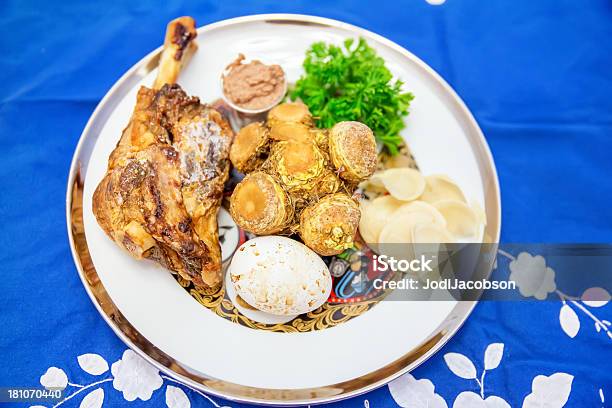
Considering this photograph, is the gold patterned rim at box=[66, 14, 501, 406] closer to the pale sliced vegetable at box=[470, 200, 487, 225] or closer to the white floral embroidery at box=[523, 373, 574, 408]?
the pale sliced vegetable at box=[470, 200, 487, 225]

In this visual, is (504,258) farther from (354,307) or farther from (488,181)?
(354,307)

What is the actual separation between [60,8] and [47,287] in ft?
4.68

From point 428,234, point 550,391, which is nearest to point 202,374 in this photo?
point 428,234

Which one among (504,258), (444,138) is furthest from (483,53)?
(504,258)

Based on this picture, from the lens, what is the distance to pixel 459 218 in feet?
7.09

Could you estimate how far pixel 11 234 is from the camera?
7.30 ft

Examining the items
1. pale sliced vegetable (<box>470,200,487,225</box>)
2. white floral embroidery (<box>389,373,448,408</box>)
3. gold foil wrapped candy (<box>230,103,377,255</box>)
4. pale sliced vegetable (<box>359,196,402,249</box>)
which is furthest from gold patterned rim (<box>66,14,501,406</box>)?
gold foil wrapped candy (<box>230,103,377,255</box>)

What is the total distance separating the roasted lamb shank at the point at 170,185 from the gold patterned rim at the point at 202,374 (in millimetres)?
211

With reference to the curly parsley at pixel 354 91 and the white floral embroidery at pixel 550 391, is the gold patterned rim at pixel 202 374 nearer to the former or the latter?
the curly parsley at pixel 354 91

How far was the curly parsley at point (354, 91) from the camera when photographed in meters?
2.19

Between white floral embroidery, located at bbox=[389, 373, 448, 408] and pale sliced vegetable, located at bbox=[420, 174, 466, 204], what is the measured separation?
0.76 m

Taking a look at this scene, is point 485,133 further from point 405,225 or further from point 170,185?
point 170,185

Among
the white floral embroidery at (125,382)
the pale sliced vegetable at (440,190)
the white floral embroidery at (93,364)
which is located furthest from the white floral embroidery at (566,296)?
the white floral embroidery at (93,364)

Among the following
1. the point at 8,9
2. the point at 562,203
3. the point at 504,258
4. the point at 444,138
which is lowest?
the point at 504,258
